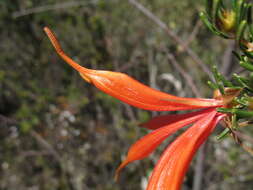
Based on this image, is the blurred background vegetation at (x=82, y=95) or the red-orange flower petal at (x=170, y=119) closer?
the red-orange flower petal at (x=170, y=119)

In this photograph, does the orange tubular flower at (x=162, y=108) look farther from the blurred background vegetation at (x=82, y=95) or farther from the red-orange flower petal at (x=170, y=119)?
the blurred background vegetation at (x=82, y=95)

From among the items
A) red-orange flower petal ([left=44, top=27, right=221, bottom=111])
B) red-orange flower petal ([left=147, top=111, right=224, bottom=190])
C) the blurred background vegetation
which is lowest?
the blurred background vegetation

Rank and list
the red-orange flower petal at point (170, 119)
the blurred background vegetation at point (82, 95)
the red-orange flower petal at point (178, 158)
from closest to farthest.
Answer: the red-orange flower petal at point (178, 158) < the red-orange flower petal at point (170, 119) < the blurred background vegetation at point (82, 95)

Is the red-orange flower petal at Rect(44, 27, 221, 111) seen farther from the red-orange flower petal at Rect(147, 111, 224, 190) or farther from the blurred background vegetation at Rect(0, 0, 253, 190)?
the blurred background vegetation at Rect(0, 0, 253, 190)

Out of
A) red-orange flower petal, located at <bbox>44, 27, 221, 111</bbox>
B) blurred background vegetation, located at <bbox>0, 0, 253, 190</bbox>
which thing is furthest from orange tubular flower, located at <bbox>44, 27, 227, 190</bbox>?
blurred background vegetation, located at <bbox>0, 0, 253, 190</bbox>

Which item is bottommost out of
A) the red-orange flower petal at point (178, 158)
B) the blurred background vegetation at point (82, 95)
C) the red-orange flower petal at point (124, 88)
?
the blurred background vegetation at point (82, 95)

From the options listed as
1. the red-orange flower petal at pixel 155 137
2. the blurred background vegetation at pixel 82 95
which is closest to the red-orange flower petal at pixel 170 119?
the red-orange flower petal at pixel 155 137
